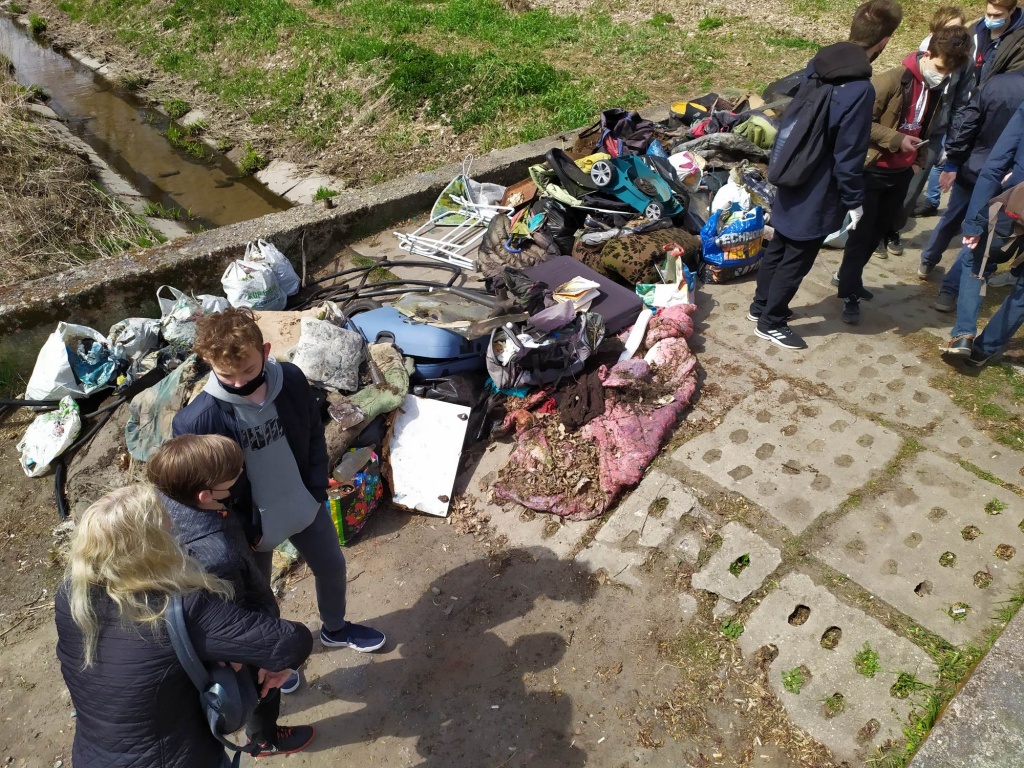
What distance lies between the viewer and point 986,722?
2.55 m

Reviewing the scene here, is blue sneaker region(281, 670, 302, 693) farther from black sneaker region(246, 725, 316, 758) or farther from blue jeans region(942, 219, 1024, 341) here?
blue jeans region(942, 219, 1024, 341)

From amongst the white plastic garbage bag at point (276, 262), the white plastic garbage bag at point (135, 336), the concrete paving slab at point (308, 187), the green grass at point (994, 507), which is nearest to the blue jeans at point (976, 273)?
the green grass at point (994, 507)

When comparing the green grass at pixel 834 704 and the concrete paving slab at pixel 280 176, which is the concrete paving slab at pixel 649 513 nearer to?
the green grass at pixel 834 704

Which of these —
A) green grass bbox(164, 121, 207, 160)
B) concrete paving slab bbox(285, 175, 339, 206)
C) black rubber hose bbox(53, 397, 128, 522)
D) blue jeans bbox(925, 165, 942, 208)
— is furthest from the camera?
green grass bbox(164, 121, 207, 160)

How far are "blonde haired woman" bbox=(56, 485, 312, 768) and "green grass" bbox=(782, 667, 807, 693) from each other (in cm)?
216

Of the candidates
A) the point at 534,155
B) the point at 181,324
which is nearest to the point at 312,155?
the point at 534,155

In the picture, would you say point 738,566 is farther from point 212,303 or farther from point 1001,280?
point 212,303

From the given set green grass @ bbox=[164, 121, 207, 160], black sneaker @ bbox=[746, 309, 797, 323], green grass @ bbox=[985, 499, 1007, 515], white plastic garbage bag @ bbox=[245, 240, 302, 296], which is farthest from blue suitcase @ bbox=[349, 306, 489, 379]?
green grass @ bbox=[164, 121, 207, 160]

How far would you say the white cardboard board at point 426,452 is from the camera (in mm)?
4012

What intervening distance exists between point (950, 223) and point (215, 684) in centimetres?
564

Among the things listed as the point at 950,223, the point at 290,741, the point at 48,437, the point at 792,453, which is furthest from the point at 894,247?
the point at 48,437

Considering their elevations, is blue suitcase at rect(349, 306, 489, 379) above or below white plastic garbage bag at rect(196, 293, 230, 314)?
above

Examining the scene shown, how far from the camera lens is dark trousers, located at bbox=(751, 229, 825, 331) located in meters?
4.41

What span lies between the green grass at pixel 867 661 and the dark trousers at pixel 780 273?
2351 millimetres
